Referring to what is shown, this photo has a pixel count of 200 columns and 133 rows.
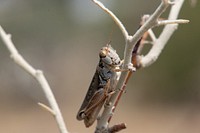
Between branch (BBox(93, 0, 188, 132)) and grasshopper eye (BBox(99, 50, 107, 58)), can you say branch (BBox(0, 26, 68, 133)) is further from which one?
grasshopper eye (BBox(99, 50, 107, 58))

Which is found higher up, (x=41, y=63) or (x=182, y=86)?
(x=41, y=63)

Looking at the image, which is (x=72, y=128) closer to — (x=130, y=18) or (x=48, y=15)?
(x=130, y=18)

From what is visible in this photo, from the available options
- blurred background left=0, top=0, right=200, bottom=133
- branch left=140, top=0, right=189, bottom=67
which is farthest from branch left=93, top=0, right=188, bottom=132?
blurred background left=0, top=0, right=200, bottom=133

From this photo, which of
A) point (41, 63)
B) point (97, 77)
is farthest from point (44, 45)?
point (97, 77)

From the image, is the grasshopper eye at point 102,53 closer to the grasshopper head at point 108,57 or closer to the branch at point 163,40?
the grasshopper head at point 108,57

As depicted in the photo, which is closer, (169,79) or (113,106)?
(113,106)

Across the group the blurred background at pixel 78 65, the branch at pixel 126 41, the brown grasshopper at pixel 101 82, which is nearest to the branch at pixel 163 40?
the brown grasshopper at pixel 101 82
